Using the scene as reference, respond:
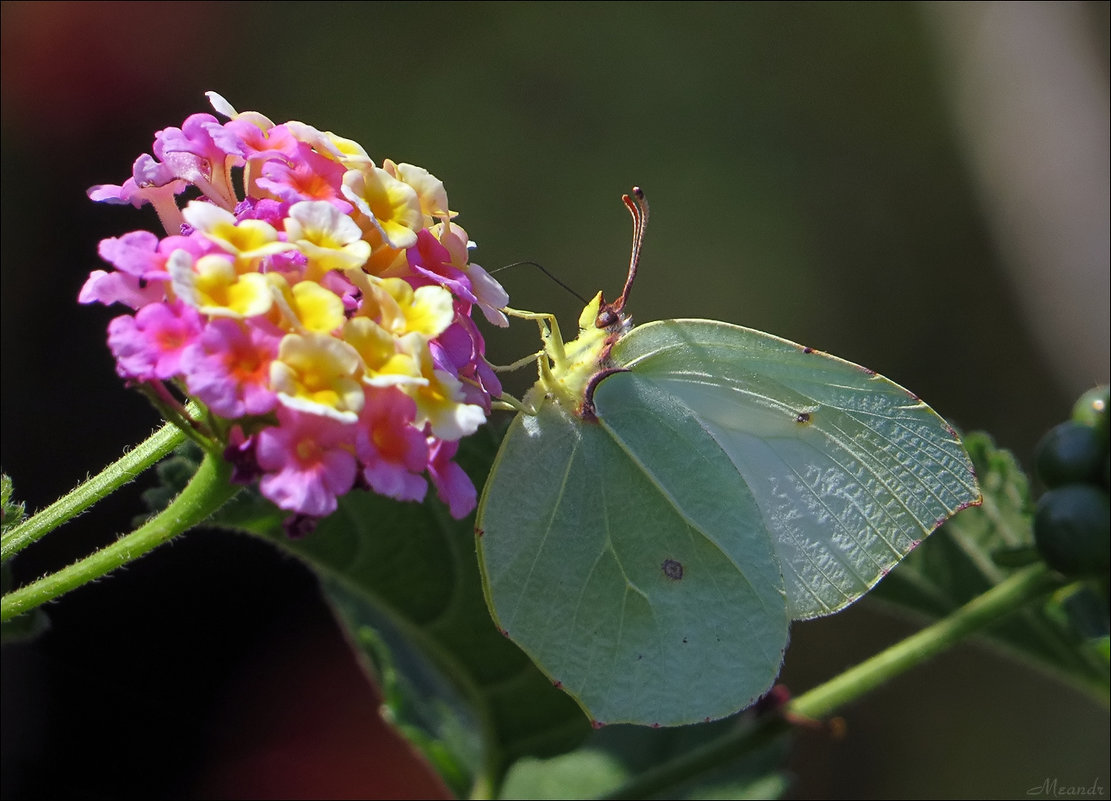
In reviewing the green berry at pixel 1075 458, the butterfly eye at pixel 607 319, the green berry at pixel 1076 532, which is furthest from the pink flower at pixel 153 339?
the green berry at pixel 1075 458

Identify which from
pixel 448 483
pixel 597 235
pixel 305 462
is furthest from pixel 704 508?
pixel 597 235

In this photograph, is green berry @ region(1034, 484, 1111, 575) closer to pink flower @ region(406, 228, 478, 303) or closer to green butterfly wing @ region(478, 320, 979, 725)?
green butterfly wing @ region(478, 320, 979, 725)

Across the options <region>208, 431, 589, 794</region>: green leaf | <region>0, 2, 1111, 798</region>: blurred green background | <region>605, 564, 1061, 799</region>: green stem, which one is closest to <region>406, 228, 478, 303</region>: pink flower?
<region>208, 431, 589, 794</region>: green leaf

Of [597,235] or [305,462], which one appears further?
[597,235]

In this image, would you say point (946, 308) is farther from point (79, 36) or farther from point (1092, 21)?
point (79, 36)

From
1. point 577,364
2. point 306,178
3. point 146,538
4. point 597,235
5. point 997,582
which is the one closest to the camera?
point 146,538

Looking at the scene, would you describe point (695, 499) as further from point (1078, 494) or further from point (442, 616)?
point (1078, 494)

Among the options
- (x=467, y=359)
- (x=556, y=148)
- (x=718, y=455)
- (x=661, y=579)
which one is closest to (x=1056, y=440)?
(x=718, y=455)
